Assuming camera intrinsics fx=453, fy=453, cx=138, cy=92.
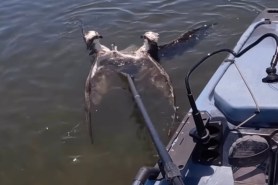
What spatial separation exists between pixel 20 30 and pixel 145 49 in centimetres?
328

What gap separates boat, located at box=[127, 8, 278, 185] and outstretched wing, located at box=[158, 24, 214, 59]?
3.15 m

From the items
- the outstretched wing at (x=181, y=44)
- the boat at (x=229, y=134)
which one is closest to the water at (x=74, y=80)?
the outstretched wing at (x=181, y=44)

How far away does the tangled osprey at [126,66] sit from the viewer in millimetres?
6578

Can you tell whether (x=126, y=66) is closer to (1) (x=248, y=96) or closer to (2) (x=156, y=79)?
(2) (x=156, y=79)

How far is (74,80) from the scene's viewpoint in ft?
24.3

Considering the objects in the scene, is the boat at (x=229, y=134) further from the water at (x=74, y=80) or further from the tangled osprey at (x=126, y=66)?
the tangled osprey at (x=126, y=66)

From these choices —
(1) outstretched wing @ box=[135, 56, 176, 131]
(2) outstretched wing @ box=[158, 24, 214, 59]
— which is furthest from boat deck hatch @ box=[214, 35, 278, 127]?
(2) outstretched wing @ box=[158, 24, 214, 59]

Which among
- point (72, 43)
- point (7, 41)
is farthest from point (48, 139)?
point (7, 41)

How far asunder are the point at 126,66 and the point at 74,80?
94 centimetres

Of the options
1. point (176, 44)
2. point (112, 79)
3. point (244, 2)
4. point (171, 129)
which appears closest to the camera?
point (171, 129)

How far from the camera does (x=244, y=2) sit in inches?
362

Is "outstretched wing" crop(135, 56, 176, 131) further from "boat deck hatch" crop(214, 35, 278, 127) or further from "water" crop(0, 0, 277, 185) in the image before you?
"boat deck hatch" crop(214, 35, 278, 127)

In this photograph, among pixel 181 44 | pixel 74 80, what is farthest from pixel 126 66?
pixel 181 44

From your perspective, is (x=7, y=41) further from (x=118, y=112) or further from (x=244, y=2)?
(x=244, y=2)
